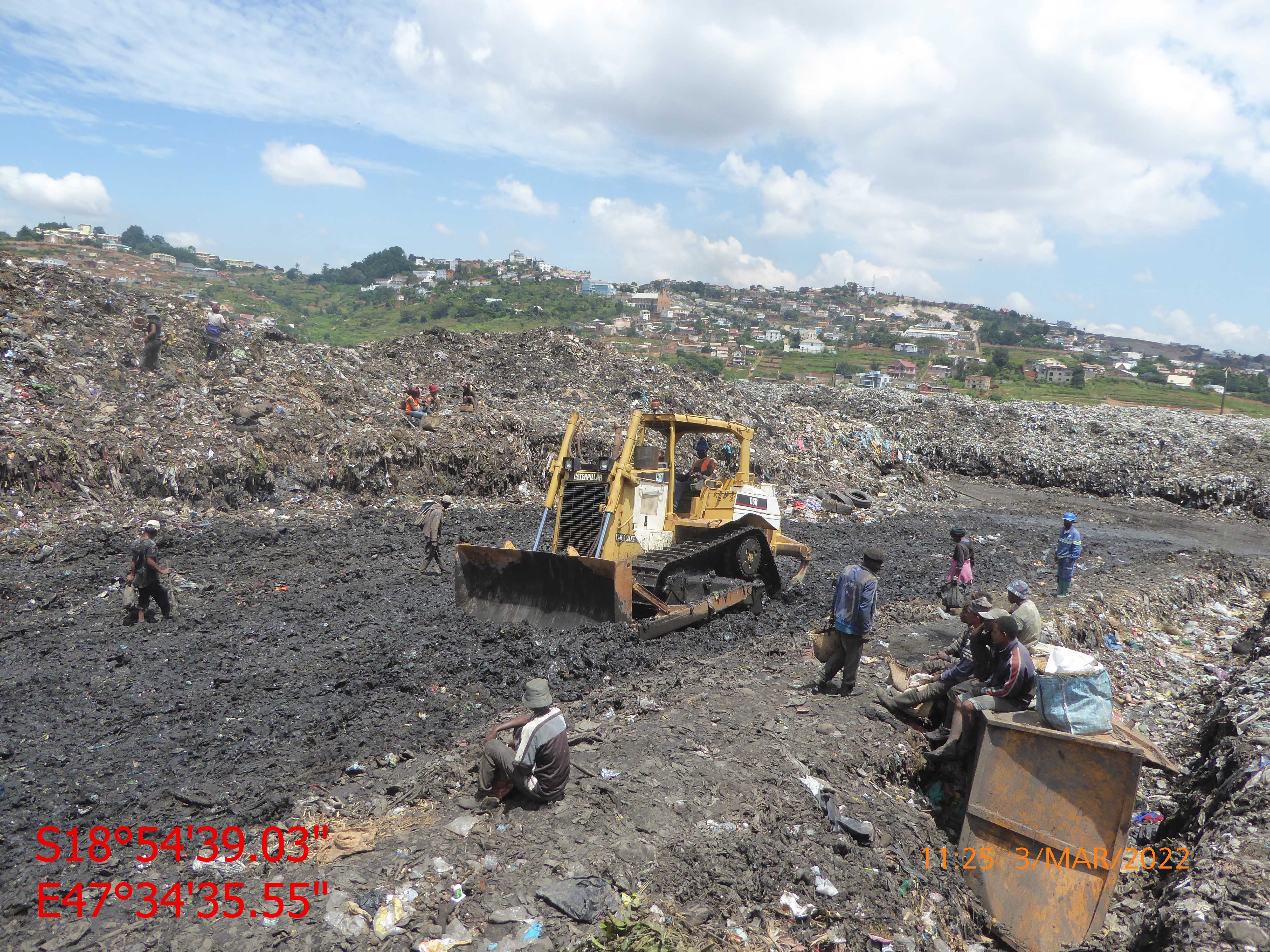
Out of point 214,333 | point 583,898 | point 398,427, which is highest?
point 214,333

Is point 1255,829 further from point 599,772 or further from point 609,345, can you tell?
point 609,345

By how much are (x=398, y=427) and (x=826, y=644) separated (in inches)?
477

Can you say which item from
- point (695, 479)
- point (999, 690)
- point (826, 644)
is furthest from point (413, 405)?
point (999, 690)

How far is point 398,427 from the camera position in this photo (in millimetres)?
15773

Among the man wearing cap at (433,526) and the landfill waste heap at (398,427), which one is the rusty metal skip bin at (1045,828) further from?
the landfill waste heap at (398,427)

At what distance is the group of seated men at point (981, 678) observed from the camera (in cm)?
472

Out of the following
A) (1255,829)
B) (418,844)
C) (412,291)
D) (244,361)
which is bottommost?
(418,844)

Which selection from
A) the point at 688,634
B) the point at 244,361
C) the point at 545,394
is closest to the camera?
the point at 688,634

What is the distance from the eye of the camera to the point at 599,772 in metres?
4.70

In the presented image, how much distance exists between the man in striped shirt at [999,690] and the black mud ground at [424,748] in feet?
1.48

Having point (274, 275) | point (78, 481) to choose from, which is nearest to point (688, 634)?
point (78, 481)

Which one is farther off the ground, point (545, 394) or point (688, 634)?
point (545, 394)

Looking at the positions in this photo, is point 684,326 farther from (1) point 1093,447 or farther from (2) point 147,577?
(2) point 147,577

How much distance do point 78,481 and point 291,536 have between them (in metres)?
3.46
